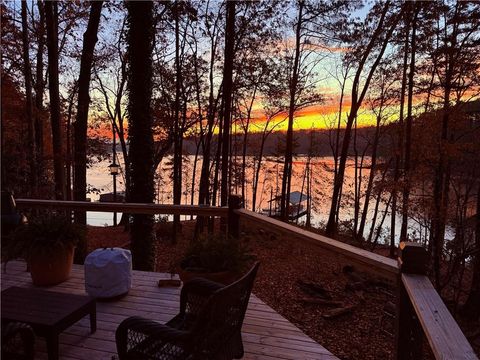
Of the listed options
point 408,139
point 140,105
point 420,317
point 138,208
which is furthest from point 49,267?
point 408,139

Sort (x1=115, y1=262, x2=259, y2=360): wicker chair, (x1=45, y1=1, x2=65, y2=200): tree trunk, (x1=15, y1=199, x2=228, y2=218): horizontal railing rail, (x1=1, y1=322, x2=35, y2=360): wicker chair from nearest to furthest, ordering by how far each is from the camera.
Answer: (x1=115, y1=262, x2=259, y2=360): wicker chair
(x1=1, y1=322, x2=35, y2=360): wicker chair
(x1=15, y1=199, x2=228, y2=218): horizontal railing rail
(x1=45, y1=1, x2=65, y2=200): tree trunk

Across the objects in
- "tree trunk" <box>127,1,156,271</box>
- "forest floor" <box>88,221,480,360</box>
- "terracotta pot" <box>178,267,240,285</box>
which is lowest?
"forest floor" <box>88,221,480,360</box>

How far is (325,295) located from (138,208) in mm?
5934

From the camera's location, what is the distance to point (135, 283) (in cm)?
363

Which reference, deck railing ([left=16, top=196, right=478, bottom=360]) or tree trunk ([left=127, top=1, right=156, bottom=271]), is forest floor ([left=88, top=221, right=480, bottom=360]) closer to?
tree trunk ([left=127, top=1, right=156, bottom=271])

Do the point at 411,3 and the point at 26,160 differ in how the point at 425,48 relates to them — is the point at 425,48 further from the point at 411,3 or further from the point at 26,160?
the point at 26,160

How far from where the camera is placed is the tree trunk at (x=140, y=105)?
525cm

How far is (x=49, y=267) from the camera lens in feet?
11.4

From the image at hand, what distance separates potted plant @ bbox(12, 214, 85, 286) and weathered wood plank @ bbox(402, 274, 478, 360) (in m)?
3.12

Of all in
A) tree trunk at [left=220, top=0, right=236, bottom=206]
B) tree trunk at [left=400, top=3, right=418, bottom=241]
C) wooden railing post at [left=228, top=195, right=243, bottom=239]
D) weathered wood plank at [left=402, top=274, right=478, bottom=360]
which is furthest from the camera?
tree trunk at [left=400, top=3, right=418, bottom=241]

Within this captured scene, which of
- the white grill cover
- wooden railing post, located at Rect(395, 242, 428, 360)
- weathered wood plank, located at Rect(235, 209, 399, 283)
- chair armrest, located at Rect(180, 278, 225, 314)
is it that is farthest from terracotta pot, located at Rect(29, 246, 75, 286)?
wooden railing post, located at Rect(395, 242, 428, 360)

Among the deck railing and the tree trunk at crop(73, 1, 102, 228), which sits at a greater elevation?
the tree trunk at crop(73, 1, 102, 228)

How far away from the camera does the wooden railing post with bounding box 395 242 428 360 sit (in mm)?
1680

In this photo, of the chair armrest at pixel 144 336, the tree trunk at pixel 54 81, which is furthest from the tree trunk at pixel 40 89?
the chair armrest at pixel 144 336
